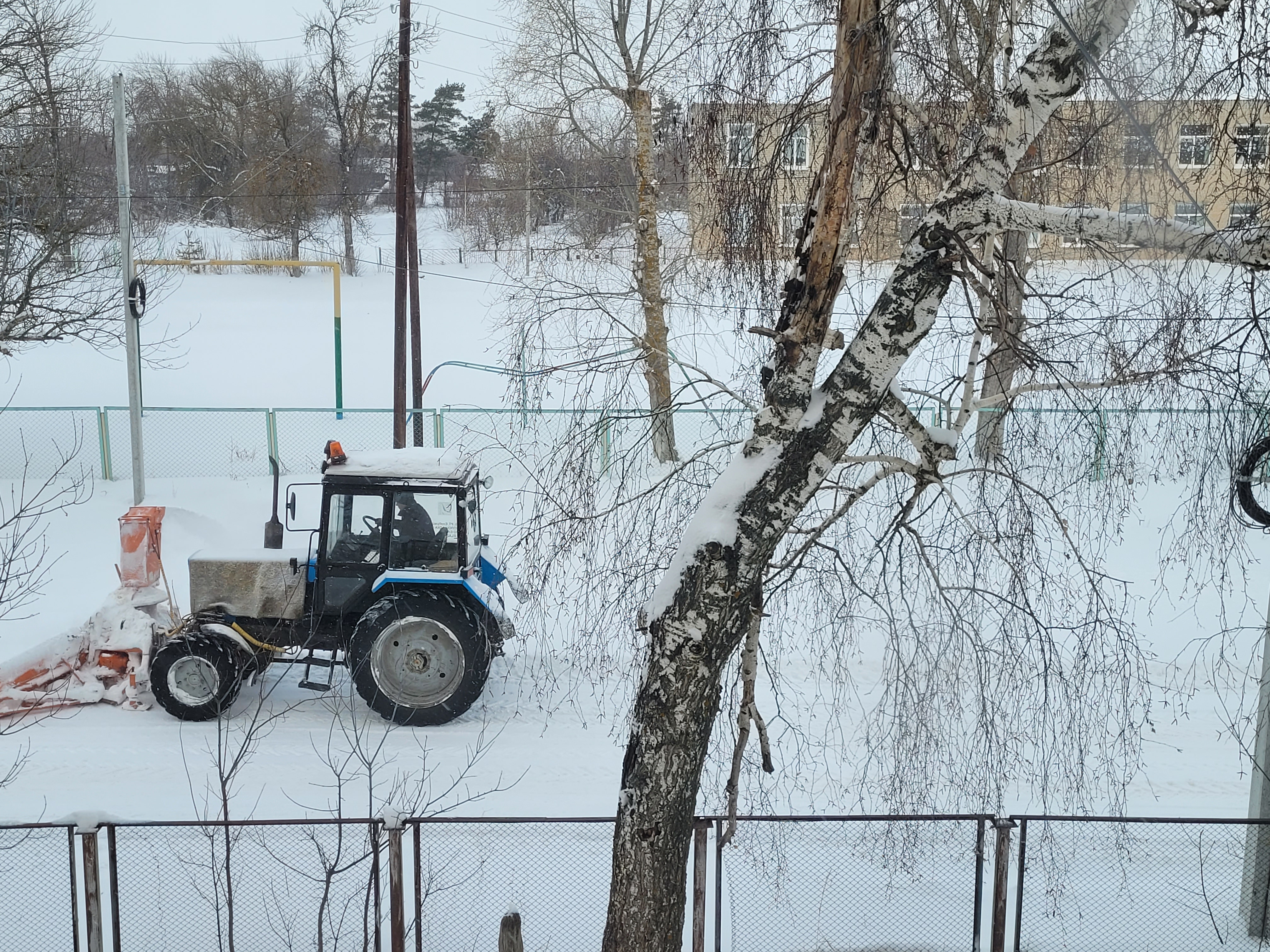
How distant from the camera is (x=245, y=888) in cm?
663

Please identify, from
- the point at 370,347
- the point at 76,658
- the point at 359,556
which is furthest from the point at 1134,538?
the point at 370,347

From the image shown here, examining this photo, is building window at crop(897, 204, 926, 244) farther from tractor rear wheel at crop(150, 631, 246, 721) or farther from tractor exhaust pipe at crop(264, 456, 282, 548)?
tractor rear wheel at crop(150, 631, 246, 721)

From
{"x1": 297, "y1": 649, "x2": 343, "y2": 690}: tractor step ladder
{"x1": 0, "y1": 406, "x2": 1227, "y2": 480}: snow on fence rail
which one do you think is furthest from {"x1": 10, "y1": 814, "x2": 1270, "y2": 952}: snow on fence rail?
{"x1": 0, "y1": 406, "x2": 1227, "y2": 480}: snow on fence rail

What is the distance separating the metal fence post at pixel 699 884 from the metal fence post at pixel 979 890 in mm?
1426

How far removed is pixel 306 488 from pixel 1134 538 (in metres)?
11.5

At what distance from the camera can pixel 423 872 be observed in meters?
6.97

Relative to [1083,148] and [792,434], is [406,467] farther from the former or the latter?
[1083,148]

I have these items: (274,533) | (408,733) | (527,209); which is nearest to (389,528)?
(274,533)

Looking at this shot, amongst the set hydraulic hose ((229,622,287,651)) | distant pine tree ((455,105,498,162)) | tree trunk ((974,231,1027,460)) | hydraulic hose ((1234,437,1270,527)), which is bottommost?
hydraulic hose ((229,622,287,651))

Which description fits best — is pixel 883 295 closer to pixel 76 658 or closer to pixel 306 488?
pixel 76 658

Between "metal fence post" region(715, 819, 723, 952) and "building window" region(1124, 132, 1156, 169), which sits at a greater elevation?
"building window" region(1124, 132, 1156, 169)

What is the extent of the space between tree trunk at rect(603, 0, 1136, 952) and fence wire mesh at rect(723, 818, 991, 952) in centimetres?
168

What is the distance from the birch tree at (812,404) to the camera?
411 cm

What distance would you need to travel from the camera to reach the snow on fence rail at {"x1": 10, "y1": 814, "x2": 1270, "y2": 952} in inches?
239
